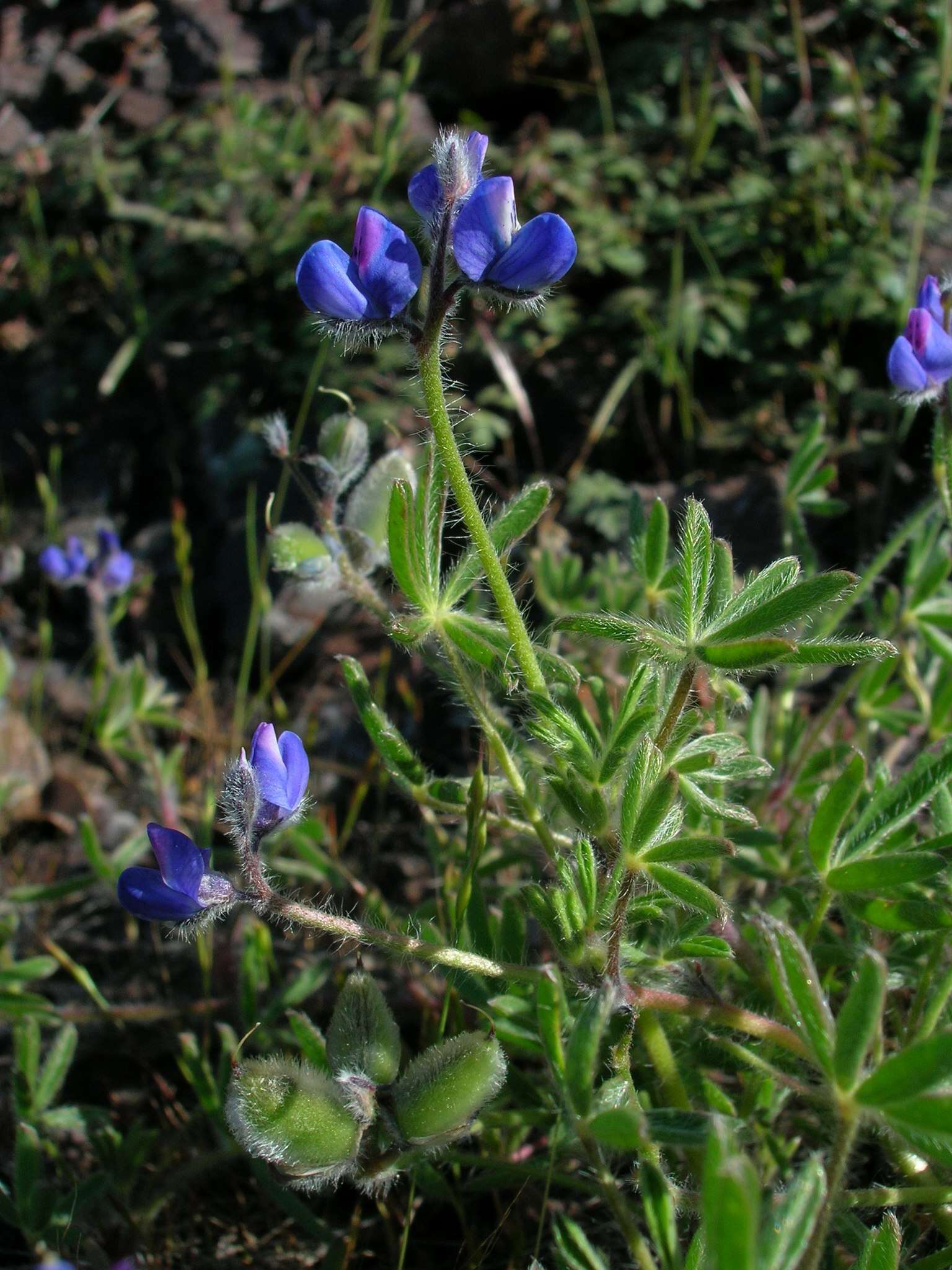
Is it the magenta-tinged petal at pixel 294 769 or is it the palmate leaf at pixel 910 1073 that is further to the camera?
the magenta-tinged petal at pixel 294 769

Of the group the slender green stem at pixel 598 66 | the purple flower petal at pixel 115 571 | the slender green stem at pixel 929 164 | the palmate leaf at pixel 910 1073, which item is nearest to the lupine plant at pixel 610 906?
the palmate leaf at pixel 910 1073

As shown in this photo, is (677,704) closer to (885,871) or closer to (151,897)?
(885,871)

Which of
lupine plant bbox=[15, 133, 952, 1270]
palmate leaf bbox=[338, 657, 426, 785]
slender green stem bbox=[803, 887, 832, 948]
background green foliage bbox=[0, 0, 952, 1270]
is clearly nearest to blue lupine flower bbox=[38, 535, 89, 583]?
background green foliage bbox=[0, 0, 952, 1270]

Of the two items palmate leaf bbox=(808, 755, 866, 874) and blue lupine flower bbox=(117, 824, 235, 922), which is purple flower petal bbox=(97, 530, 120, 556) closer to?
blue lupine flower bbox=(117, 824, 235, 922)

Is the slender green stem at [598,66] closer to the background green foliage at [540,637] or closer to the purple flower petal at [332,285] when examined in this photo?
the background green foliage at [540,637]

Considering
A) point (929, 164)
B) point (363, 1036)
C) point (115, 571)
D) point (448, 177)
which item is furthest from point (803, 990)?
point (929, 164)

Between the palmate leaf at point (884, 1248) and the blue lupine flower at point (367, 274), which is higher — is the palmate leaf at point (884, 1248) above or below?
below

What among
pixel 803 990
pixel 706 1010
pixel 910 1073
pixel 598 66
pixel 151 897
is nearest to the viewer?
pixel 910 1073
